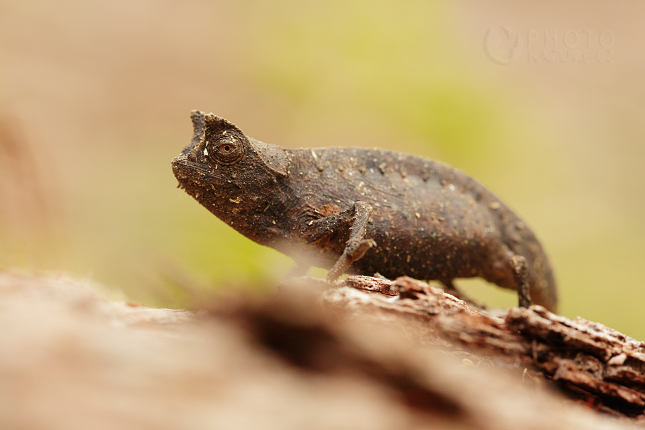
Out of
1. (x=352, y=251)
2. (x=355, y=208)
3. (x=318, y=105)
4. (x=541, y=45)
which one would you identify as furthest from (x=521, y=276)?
(x=541, y=45)

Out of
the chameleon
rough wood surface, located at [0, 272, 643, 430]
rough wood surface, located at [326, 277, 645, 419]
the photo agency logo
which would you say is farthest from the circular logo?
rough wood surface, located at [0, 272, 643, 430]

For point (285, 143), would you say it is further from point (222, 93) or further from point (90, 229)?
point (90, 229)

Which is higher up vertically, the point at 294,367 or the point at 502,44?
the point at 502,44

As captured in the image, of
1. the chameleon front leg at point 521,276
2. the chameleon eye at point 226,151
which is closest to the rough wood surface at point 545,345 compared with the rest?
the chameleon eye at point 226,151

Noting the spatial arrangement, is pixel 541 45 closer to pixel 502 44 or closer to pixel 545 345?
pixel 502 44

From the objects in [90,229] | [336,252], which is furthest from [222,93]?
[336,252]

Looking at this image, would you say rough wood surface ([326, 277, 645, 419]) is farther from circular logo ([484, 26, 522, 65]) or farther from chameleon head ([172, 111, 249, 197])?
circular logo ([484, 26, 522, 65])
